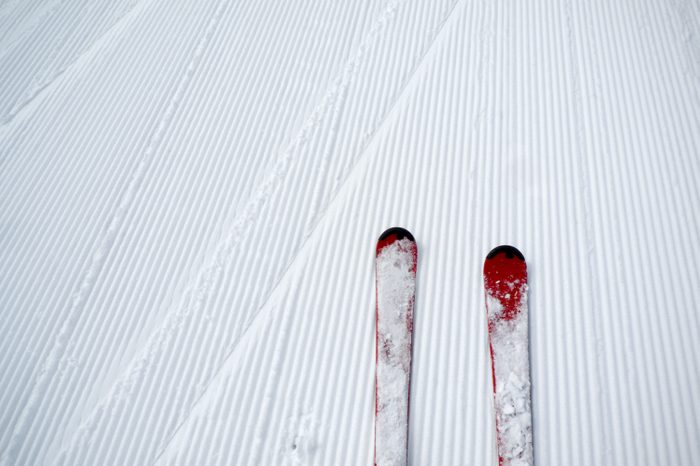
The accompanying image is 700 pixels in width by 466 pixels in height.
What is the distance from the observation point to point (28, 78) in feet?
3.43

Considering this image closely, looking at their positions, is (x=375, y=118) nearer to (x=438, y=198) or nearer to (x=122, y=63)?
(x=438, y=198)

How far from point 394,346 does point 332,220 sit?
264 mm

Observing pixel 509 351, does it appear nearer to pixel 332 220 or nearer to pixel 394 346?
pixel 394 346

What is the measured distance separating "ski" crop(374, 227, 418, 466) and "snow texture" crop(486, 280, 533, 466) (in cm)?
13

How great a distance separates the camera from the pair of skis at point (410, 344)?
1.99ft

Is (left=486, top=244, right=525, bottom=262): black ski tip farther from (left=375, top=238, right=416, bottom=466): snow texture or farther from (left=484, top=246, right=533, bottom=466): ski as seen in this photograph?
(left=375, top=238, right=416, bottom=466): snow texture

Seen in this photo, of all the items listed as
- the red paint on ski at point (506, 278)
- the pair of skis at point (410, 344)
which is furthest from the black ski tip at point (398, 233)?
the red paint on ski at point (506, 278)

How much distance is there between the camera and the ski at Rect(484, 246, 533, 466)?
60 cm

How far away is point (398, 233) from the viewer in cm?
75

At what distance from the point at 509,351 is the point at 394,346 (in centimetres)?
18

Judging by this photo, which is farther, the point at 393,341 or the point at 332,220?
the point at 332,220

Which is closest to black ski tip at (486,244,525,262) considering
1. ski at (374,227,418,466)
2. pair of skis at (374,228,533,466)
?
pair of skis at (374,228,533,466)

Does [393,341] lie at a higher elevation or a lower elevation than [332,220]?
lower

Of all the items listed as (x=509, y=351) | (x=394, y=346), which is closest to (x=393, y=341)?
(x=394, y=346)
